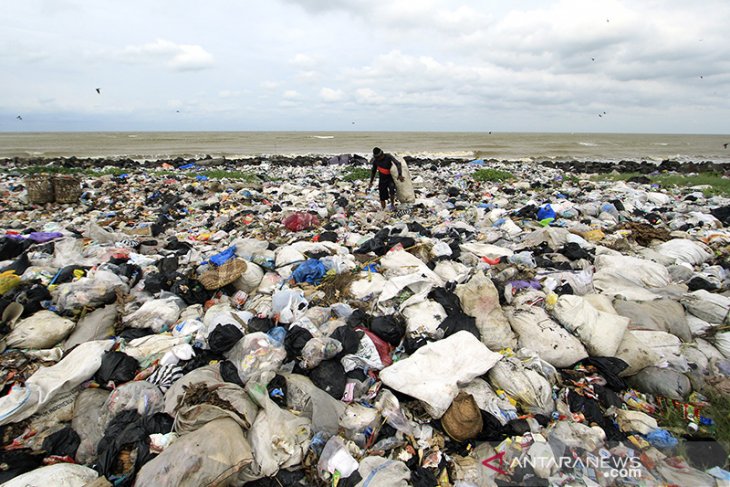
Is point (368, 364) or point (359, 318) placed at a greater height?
point (359, 318)

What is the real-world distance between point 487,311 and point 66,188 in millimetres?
9102

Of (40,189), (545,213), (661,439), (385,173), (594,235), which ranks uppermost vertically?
(385,173)

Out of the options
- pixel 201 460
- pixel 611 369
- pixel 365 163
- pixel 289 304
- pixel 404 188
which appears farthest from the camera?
pixel 365 163

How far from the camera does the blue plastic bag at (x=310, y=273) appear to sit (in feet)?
13.0

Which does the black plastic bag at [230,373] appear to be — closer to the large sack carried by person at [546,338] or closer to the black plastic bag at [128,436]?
the black plastic bag at [128,436]

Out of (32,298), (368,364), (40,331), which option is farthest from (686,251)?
(32,298)

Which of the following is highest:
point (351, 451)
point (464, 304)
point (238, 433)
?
point (464, 304)

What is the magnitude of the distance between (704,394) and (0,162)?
23985 millimetres

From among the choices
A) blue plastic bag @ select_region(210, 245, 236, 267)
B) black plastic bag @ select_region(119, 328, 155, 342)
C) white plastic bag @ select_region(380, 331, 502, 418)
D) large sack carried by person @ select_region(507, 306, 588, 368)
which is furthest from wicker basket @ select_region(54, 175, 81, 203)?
large sack carried by person @ select_region(507, 306, 588, 368)

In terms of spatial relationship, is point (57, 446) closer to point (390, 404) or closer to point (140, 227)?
point (390, 404)

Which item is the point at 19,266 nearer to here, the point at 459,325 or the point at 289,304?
the point at 289,304

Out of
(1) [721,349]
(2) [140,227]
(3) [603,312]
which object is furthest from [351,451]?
(2) [140,227]

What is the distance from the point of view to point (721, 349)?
2852 mm

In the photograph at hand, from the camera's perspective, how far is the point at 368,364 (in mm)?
2713
